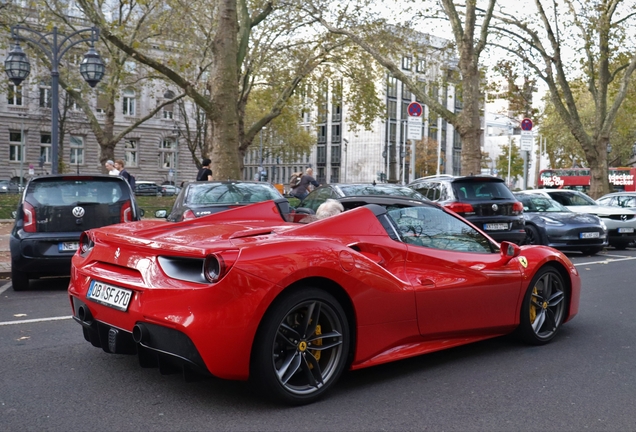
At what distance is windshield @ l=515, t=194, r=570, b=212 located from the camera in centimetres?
1692

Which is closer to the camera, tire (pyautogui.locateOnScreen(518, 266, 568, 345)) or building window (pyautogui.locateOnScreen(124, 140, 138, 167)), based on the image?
tire (pyautogui.locateOnScreen(518, 266, 568, 345))

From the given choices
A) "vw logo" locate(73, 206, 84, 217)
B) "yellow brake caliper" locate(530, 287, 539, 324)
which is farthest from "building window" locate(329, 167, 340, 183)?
"yellow brake caliper" locate(530, 287, 539, 324)

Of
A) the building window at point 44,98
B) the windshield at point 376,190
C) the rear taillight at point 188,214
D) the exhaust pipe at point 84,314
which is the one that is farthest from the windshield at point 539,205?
the building window at point 44,98

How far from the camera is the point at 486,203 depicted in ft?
46.3

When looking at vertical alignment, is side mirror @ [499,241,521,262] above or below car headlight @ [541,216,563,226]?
above

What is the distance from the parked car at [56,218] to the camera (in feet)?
30.4

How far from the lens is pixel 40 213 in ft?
30.9

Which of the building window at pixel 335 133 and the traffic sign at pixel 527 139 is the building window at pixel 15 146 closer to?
the building window at pixel 335 133

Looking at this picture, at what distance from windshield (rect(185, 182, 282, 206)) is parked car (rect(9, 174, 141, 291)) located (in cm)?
201

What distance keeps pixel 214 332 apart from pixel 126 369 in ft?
4.71

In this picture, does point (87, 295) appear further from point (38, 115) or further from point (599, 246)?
point (38, 115)

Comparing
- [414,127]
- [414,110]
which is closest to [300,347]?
[414,127]

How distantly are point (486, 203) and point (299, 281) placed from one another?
10410 mm

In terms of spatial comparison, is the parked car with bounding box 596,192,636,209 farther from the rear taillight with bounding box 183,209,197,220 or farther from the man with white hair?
the man with white hair
